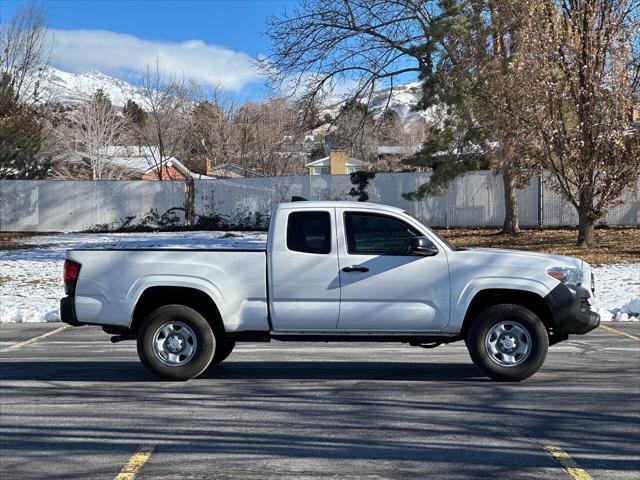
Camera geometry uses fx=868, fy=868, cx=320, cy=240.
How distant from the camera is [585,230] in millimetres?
24781

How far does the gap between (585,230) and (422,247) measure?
17026 mm

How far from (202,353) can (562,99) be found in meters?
16.5

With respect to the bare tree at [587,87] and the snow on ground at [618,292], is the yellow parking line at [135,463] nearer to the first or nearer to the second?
the snow on ground at [618,292]

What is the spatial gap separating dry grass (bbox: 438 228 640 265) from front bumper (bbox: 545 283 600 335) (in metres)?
13.7

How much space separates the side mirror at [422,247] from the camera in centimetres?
904

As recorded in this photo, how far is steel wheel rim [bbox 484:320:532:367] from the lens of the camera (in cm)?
912

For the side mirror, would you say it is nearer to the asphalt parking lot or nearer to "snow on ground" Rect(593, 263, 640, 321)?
the asphalt parking lot

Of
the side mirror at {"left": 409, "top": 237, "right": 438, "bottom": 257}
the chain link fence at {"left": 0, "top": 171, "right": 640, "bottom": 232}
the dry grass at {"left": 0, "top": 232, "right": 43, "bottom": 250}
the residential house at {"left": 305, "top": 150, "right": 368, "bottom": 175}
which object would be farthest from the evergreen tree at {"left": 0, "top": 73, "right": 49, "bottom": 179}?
the side mirror at {"left": 409, "top": 237, "right": 438, "bottom": 257}

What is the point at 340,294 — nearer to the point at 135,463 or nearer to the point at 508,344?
the point at 508,344

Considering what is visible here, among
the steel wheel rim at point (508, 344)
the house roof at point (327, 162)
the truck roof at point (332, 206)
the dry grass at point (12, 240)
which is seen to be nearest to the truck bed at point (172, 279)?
the truck roof at point (332, 206)

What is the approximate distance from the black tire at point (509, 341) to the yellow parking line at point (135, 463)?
383cm

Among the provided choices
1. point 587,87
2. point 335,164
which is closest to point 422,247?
point 587,87

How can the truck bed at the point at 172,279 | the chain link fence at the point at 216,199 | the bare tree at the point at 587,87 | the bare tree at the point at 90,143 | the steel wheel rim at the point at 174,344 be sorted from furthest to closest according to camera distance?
the bare tree at the point at 90,143
the chain link fence at the point at 216,199
the bare tree at the point at 587,87
the steel wheel rim at the point at 174,344
the truck bed at the point at 172,279

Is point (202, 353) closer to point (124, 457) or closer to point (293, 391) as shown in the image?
point (293, 391)
